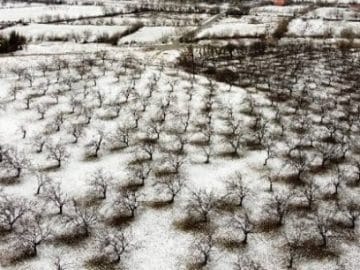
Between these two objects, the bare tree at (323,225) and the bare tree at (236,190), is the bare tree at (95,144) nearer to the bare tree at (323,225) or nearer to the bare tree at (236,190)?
the bare tree at (236,190)

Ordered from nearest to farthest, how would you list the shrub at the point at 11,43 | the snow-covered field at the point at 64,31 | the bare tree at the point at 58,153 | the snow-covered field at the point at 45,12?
the bare tree at the point at 58,153 → the shrub at the point at 11,43 → the snow-covered field at the point at 64,31 → the snow-covered field at the point at 45,12

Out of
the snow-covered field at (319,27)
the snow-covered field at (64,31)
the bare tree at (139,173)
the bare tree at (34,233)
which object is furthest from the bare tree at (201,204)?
the snow-covered field at (319,27)

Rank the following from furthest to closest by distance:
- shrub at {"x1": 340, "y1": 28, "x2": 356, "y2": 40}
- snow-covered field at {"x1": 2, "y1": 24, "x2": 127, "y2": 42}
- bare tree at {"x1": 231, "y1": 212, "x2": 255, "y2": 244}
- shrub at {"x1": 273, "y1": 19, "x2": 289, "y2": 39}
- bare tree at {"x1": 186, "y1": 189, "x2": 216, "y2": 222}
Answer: shrub at {"x1": 273, "y1": 19, "x2": 289, "y2": 39} < snow-covered field at {"x1": 2, "y1": 24, "x2": 127, "y2": 42} < shrub at {"x1": 340, "y1": 28, "x2": 356, "y2": 40} < bare tree at {"x1": 186, "y1": 189, "x2": 216, "y2": 222} < bare tree at {"x1": 231, "y1": 212, "x2": 255, "y2": 244}

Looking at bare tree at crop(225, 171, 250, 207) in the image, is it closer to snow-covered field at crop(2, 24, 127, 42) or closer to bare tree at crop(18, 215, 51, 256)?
bare tree at crop(18, 215, 51, 256)

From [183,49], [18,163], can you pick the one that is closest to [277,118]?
[18,163]

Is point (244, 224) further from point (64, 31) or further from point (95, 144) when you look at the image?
point (64, 31)

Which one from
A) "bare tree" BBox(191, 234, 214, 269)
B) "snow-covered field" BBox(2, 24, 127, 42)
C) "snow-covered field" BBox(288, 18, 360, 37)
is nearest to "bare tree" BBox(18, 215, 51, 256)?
"bare tree" BBox(191, 234, 214, 269)

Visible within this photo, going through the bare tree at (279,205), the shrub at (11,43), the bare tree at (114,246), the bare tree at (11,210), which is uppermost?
the shrub at (11,43)

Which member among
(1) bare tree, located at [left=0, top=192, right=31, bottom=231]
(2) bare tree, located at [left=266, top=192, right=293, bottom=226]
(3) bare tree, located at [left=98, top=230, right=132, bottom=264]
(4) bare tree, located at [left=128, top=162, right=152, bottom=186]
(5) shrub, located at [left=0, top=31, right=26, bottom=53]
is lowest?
(3) bare tree, located at [left=98, top=230, right=132, bottom=264]

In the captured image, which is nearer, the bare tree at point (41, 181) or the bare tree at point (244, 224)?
the bare tree at point (244, 224)

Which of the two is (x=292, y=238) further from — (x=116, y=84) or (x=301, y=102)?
(x=116, y=84)

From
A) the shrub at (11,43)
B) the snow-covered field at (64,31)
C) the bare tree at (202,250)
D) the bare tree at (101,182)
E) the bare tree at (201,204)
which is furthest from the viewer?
the snow-covered field at (64,31)

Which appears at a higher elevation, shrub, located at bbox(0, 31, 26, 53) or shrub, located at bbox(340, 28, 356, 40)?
shrub, located at bbox(0, 31, 26, 53)
